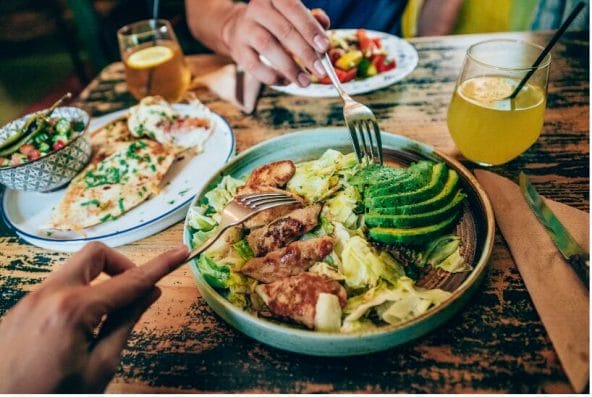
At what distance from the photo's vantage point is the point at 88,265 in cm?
108

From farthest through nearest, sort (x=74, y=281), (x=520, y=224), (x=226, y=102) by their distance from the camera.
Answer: (x=226, y=102)
(x=520, y=224)
(x=74, y=281)

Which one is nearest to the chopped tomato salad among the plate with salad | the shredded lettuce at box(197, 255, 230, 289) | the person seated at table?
the plate with salad

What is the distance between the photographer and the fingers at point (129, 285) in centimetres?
96

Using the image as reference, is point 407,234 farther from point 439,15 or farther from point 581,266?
point 439,15

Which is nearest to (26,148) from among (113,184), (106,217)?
(113,184)

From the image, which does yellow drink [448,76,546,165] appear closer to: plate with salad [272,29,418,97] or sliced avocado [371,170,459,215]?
sliced avocado [371,170,459,215]

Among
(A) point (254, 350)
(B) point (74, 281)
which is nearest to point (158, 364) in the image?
(A) point (254, 350)

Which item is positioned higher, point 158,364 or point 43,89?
point 158,364

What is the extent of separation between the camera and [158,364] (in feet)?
4.17

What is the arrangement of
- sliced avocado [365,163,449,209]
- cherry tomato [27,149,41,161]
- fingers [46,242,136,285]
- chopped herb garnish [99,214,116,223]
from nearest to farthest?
fingers [46,242,136,285], sliced avocado [365,163,449,209], chopped herb garnish [99,214,116,223], cherry tomato [27,149,41,161]

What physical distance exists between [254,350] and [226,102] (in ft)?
5.85

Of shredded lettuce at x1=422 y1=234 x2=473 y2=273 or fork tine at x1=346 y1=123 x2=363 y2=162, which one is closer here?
shredded lettuce at x1=422 y1=234 x2=473 y2=273

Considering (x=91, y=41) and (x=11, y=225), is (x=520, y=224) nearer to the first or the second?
(x=11, y=225)

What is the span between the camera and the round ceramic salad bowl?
112cm
